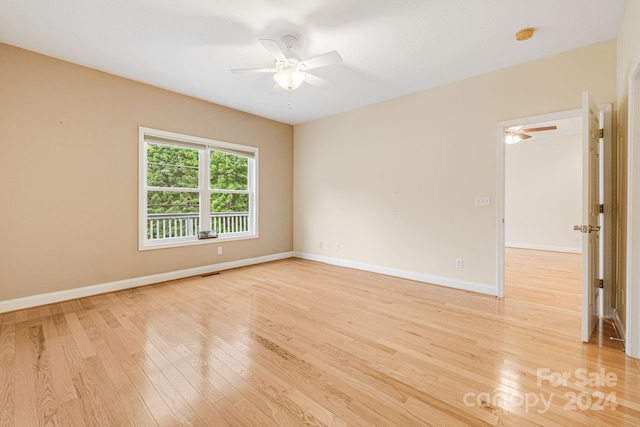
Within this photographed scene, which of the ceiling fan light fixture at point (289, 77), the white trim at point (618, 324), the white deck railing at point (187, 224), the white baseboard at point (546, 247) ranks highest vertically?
the ceiling fan light fixture at point (289, 77)

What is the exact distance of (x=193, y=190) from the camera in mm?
4355

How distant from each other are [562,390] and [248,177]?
4.96 m

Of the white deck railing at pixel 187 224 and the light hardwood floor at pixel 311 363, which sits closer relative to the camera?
the light hardwood floor at pixel 311 363

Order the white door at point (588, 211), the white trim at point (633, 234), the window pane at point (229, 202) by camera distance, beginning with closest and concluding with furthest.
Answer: the white trim at point (633, 234), the white door at point (588, 211), the window pane at point (229, 202)

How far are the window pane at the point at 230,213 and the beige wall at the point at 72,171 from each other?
82 centimetres

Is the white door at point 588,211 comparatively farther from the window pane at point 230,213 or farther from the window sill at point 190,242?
the window pane at point 230,213

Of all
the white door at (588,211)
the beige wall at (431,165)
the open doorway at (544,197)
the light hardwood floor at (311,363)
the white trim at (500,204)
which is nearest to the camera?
the light hardwood floor at (311,363)

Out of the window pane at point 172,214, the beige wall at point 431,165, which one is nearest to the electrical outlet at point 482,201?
the beige wall at point 431,165

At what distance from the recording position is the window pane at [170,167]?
4062 millimetres

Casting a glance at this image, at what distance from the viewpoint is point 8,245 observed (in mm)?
A: 2885

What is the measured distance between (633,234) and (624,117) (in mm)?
1093

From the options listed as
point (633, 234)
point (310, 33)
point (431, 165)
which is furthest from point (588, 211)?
point (310, 33)

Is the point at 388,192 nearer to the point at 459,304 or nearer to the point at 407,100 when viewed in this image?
the point at 407,100

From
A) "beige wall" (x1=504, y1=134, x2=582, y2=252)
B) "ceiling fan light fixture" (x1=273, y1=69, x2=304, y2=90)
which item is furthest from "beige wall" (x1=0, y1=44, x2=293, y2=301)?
"beige wall" (x1=504, y1=134, x2=582, y2=252)
